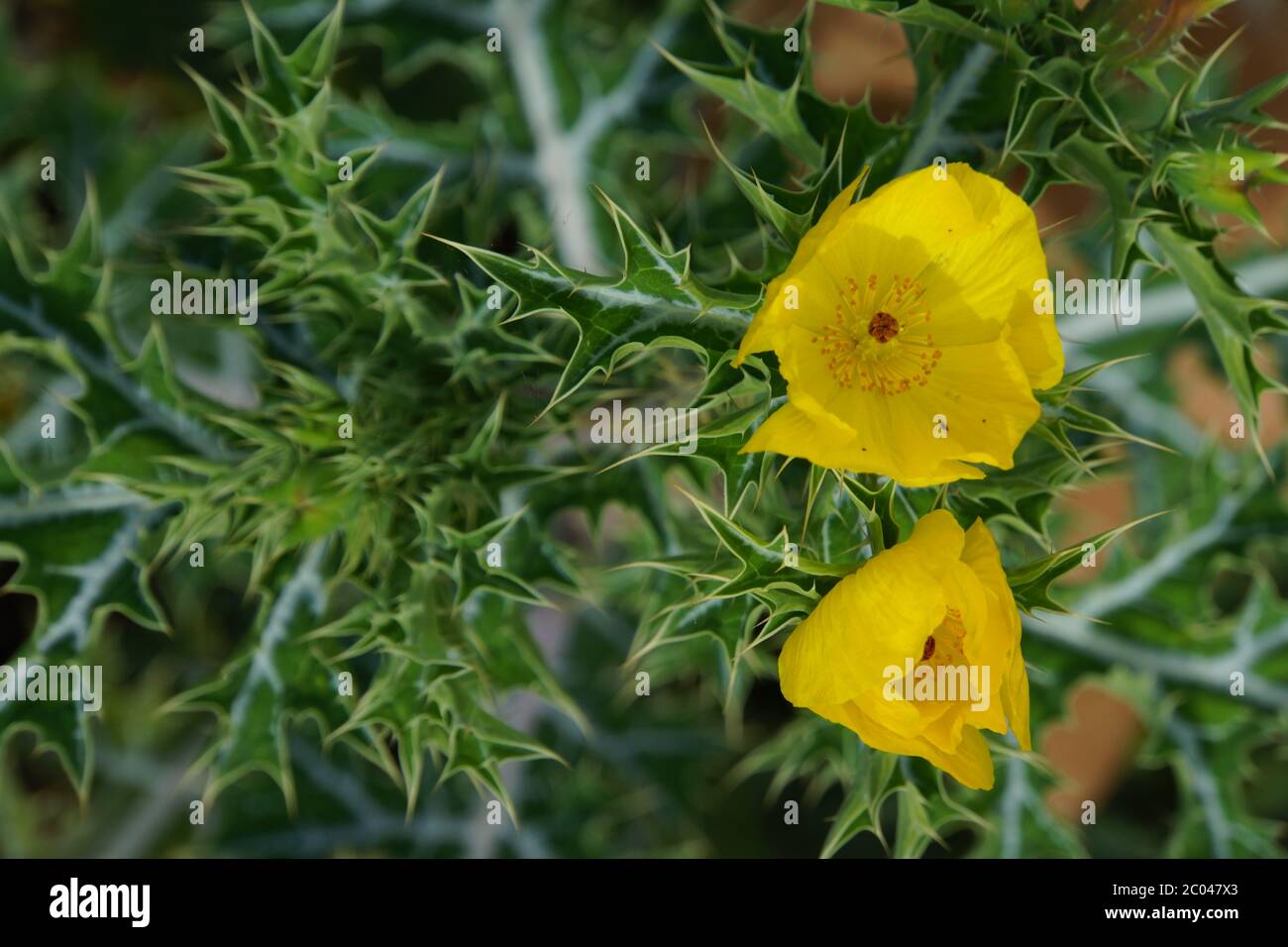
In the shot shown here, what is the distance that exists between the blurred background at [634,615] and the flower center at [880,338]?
36 centimetres

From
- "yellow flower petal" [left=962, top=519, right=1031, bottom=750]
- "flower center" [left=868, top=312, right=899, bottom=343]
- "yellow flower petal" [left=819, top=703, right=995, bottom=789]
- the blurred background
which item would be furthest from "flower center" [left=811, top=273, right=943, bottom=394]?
the blurred background

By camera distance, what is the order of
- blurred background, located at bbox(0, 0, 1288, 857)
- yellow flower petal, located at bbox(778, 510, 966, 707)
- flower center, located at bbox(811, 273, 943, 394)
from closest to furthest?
yellow flower petal, located at bbox(778, 510, 966, 707) → flower center, located at bbox(811, 273, 943, 394) → blurred background, located at bbox(0, 0, 1288, 857)

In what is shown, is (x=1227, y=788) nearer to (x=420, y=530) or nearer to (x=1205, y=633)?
(x=1205, y=633)

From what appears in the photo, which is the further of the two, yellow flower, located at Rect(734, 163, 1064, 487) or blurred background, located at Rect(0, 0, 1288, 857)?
blurred background, located at Rect(0, 0, 1288, 857)

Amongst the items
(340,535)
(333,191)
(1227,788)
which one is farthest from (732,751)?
(333,191)

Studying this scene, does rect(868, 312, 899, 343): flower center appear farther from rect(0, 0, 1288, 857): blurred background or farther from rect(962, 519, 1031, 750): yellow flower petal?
rect(0, 0, 1288, 857): blurred background

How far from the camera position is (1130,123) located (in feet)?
3.26

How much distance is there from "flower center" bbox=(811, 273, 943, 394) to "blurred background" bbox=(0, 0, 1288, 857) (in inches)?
14.3

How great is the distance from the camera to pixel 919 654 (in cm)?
78

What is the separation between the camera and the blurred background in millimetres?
1440

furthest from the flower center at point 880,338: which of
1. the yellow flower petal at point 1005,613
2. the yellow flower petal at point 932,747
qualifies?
the yellow flower petal at point 932,747

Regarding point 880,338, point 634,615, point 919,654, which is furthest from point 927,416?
point 634,615

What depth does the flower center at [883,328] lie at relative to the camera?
2.93ft

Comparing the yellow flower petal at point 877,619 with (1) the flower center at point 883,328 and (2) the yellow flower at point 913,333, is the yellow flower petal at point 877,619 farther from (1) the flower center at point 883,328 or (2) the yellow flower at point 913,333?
(1) the flower center at point 883,328
